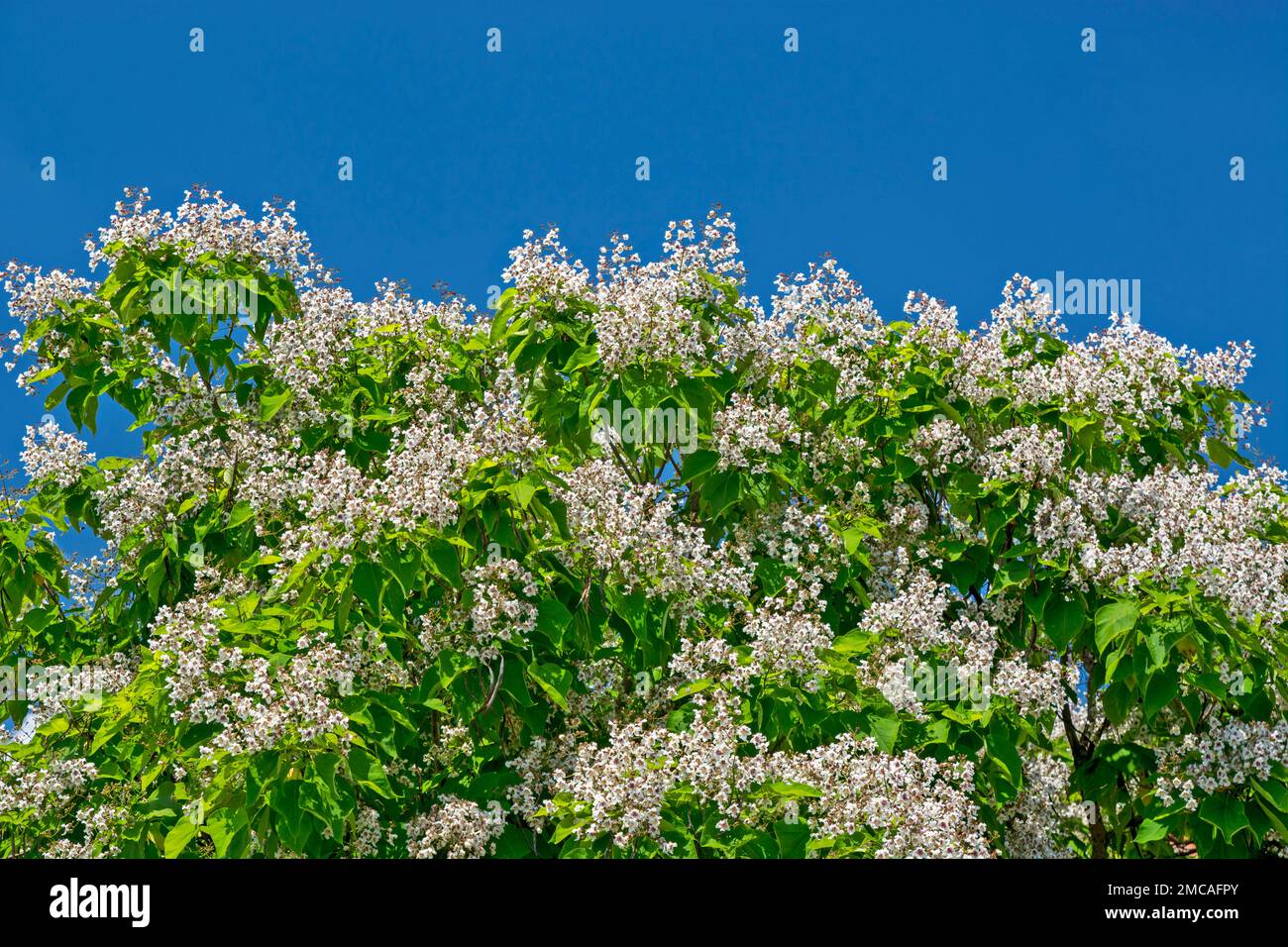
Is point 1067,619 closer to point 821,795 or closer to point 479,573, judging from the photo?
point 821,795

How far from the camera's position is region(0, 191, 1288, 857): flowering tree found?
872 centimetres

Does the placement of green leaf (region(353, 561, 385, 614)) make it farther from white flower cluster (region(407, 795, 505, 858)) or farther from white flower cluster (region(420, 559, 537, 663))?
white flower cluster (region(407, 795, 505, 858))

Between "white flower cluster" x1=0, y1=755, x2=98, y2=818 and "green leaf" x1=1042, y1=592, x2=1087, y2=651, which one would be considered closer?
"green leaf" x1=1042, y1=592, x2=1087, y2=651

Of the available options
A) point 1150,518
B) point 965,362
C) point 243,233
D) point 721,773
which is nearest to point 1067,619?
point 1150,518

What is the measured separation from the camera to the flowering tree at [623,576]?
8719 millimetres

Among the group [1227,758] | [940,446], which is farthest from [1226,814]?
[940,446]

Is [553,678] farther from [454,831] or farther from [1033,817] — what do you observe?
[1033,817]

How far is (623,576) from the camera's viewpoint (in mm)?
9758

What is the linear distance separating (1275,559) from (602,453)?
16.3ft

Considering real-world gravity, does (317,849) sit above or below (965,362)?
below

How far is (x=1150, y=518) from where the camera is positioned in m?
11.1

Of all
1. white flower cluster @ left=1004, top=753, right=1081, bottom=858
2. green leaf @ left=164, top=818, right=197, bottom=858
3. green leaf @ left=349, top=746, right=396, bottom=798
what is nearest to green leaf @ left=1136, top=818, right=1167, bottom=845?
white flower cluster @ left=1004, top=753, right=1081, bottom=858

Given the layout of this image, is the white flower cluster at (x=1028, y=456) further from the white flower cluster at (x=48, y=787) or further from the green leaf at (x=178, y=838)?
the white flower cluster at (x=48, y=787)

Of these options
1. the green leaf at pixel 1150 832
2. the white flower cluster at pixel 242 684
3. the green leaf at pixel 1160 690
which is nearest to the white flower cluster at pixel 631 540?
the white flower cluster at pixel 242 684
